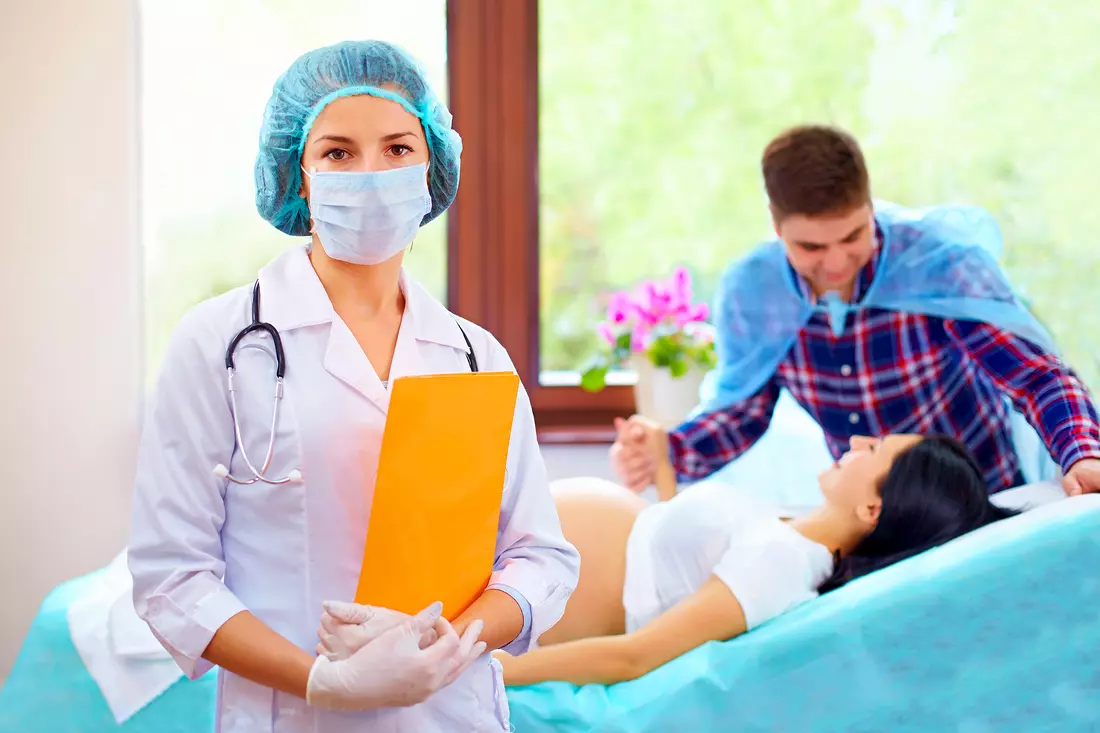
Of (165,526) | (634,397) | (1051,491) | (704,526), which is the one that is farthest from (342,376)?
(634,397)

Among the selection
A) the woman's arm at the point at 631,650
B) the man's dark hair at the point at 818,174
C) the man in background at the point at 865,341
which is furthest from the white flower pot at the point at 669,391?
the woman's arm at the point at 631,650

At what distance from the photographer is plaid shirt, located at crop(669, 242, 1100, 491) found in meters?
1.93

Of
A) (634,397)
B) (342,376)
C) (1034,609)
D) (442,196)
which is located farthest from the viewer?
(634,397)

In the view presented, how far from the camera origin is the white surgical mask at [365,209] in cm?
96

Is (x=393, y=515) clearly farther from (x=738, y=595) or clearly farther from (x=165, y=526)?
(x=738, y=595)

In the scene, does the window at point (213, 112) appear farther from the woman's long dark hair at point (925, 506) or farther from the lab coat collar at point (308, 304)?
the lab coat collar at point (308, 304)


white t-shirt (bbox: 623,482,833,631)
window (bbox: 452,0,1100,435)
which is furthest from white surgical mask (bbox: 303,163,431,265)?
window (bbox: 452,0,1100,435)

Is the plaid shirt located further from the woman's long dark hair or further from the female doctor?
the female doctor

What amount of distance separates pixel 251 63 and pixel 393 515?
2186 millimetres

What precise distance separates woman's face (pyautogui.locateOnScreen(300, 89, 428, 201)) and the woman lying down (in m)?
0.96

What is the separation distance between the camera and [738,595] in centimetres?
168

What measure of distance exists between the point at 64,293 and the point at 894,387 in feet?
6.84

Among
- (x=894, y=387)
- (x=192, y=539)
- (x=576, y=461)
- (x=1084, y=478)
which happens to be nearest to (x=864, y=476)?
(x=894, y=387)

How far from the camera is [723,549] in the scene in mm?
1853
